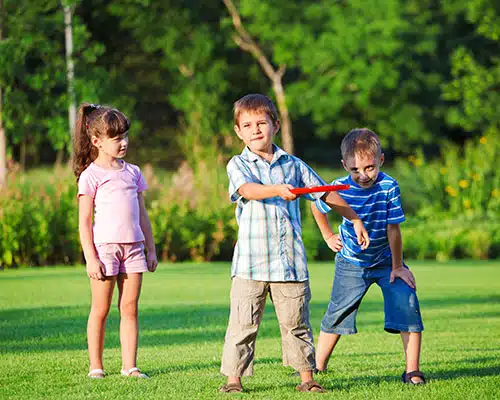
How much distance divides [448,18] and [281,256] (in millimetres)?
46519

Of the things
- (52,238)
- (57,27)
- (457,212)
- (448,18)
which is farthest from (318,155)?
(52,238)

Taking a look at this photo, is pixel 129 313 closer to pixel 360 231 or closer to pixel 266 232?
pixel 266 232

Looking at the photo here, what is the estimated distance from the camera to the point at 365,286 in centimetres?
608

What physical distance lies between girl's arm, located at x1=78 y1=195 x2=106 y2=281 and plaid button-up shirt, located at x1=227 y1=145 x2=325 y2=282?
34.4 inches

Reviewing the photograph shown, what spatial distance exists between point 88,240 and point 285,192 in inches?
56.1

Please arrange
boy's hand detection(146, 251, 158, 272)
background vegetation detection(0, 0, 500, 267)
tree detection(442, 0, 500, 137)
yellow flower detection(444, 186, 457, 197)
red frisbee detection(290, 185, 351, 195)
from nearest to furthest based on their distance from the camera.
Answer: red frisbee detection(290, 185, 351, 195) < boy's hand detection(146, 251, 158, 272) < background vegetation detection(0, 0, 500, 267) < yellow flower detection(444, 186, 457, 197) < tree detection(442, 0, 500, 137)

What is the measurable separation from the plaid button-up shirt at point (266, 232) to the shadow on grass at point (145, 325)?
254 centimetres

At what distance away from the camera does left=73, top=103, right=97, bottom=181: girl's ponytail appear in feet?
20.2

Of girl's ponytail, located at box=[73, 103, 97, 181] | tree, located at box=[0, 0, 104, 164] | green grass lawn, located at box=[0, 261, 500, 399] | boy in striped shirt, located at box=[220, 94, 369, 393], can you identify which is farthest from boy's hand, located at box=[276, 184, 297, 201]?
tree, located at box=[0, 0, 104, 164]

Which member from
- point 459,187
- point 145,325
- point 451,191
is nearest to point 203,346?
point 145,325

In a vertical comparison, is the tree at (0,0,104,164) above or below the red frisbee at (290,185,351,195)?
above

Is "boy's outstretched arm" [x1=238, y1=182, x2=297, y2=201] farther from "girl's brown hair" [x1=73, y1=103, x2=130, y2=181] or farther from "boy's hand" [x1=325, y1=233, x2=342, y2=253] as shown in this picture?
"girl's brown hair" [x1=73, y1=103, x2=130, y2=181]

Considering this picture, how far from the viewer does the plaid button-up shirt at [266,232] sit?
17.5 ft

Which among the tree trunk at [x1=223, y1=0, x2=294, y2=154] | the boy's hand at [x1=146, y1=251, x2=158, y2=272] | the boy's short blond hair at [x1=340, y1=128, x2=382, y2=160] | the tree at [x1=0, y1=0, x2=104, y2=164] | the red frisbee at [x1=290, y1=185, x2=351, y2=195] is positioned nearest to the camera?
the red frisbee at [x1=290, y1=185, x2=351, y2=195]
